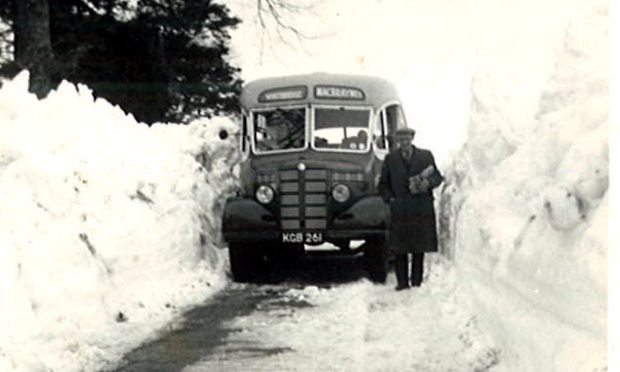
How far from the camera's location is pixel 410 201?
29.6 ft

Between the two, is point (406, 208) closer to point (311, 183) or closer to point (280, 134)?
point (311, 183)

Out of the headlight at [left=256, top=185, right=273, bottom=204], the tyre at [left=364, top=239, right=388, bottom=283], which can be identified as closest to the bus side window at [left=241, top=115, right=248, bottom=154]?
the headlight at [left=256, top=185, right=273, bottom=204]

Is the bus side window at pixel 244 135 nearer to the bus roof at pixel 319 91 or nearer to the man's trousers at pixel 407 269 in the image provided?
the bus roof at pixel 319 91

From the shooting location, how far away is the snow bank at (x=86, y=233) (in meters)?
6.89

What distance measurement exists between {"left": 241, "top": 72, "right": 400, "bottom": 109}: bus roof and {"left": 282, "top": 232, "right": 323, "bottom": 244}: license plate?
1.21m

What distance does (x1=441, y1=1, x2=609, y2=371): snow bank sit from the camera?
5.00 m

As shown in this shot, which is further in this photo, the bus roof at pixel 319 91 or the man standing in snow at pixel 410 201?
the man standing in snow at pixel 410 201

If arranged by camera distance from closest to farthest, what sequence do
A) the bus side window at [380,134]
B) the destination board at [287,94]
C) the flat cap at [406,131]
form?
1. the flat cap at [406,131]
2. the destination board at [287,94]
3. the bus side window at [380,134]

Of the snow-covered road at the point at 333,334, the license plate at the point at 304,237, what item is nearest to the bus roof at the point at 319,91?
the license plate at the point at 304,237

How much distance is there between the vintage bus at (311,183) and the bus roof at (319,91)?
0.02 metres

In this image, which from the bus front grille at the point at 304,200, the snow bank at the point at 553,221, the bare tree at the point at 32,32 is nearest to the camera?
the snow bank at the point at 553,221

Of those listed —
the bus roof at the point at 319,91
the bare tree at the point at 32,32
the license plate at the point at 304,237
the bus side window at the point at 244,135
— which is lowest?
the license plate at the point at 304,237

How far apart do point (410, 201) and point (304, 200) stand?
1527 millimetres

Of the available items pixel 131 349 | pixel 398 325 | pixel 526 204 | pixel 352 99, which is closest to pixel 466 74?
pixel 526 204
